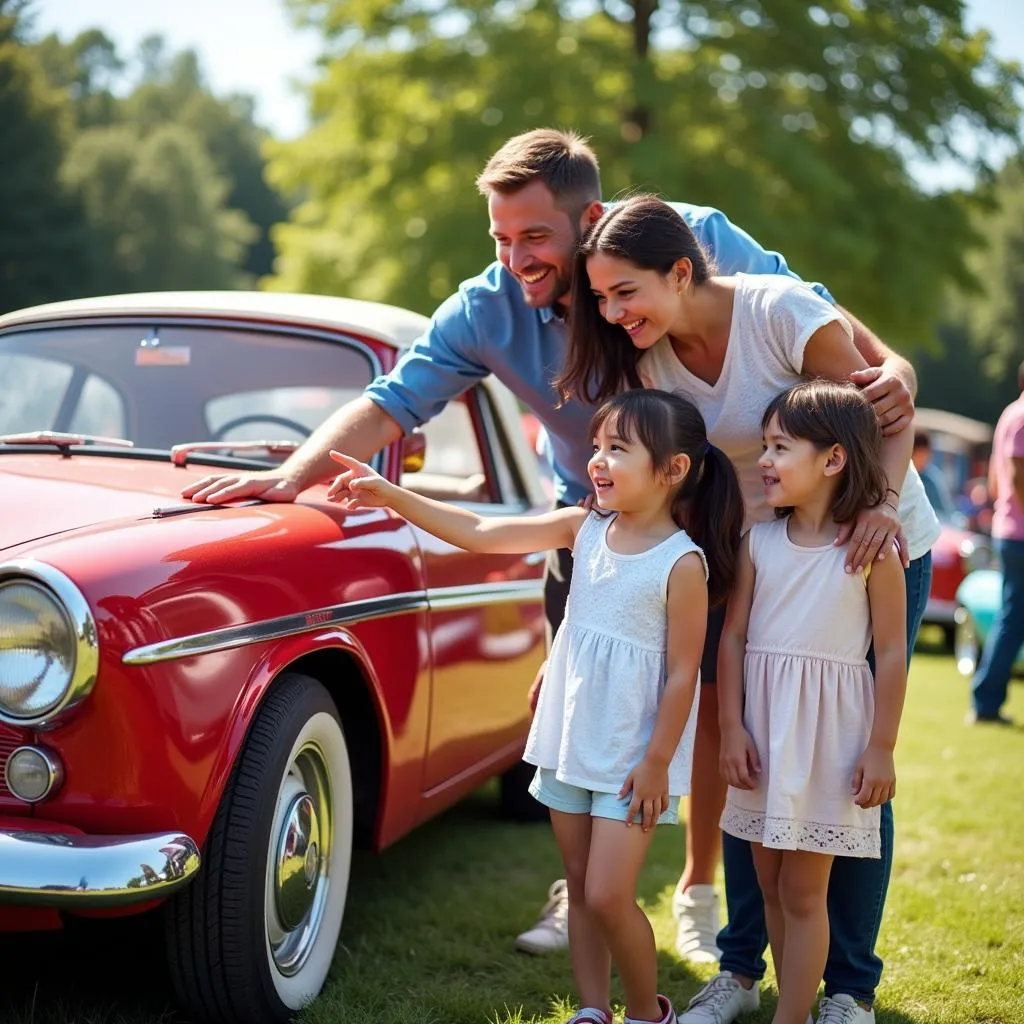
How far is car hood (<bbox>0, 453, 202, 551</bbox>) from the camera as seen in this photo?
268cm

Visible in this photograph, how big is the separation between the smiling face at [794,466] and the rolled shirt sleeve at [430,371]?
1.00m

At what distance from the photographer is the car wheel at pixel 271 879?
2604 mm

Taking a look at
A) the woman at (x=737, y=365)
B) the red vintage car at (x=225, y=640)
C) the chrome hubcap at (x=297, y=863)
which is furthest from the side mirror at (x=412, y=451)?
the chrome hubcap at (x=297, y=863)

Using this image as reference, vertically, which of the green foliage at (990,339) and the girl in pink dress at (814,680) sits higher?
the green foliage at (990,339)

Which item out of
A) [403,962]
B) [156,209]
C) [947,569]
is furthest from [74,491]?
[156,209]

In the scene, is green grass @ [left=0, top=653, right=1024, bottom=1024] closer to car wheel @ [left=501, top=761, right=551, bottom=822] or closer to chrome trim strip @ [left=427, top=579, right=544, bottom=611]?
car wheel @ [left=501, top=761, right=551, bottom=822]

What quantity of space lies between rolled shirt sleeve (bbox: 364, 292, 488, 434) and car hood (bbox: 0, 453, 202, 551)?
536 mm

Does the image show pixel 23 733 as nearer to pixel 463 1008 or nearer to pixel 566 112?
pixel 463 1008

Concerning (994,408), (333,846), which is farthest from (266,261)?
(333,846)

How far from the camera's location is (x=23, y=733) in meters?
2.36

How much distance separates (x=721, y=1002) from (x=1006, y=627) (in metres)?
4.84

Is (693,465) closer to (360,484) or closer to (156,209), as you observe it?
(360,484)

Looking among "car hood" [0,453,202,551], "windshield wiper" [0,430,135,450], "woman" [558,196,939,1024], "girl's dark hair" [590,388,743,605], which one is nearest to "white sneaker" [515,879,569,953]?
"woman" [558,196,939,1024]

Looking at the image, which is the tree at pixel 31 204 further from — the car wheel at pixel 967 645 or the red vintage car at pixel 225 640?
the red vintage car at pixel 225 640
